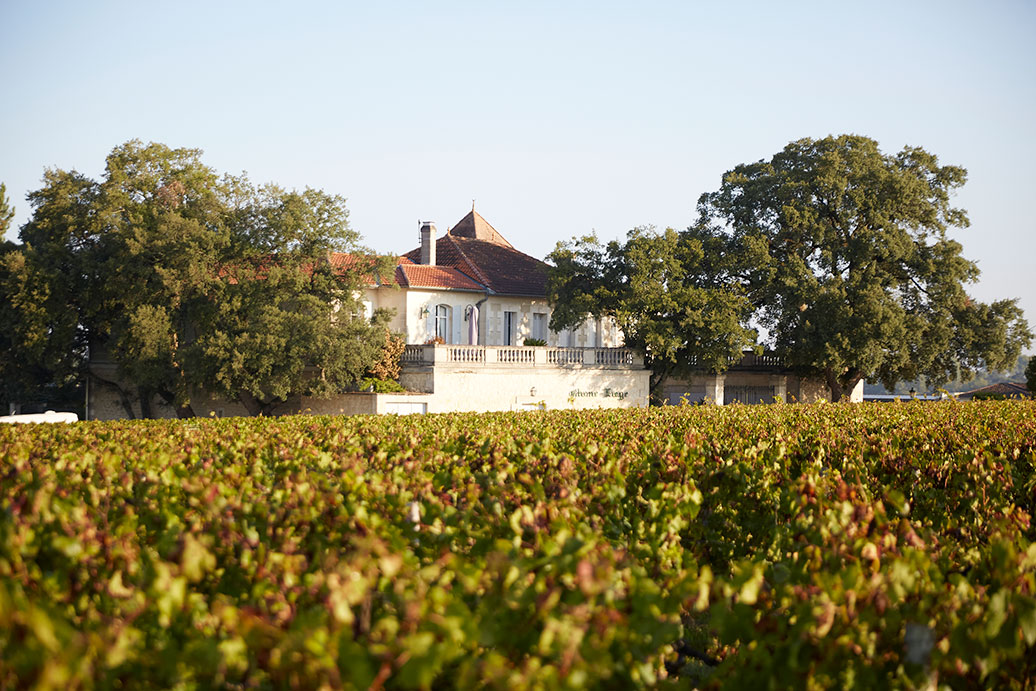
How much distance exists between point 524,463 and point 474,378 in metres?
31.6

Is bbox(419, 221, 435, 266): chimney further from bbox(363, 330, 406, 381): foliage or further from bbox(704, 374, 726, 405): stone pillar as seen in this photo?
bbox(704, 374, 726, 405): stone pillar

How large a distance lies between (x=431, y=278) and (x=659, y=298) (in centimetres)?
1135

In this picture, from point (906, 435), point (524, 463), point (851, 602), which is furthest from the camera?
point (906, 435)

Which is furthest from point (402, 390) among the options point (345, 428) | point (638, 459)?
point (638, 459)

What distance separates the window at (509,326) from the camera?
1816 inches

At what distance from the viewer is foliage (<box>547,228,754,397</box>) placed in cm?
4009

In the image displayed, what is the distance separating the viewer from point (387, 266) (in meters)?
40.2

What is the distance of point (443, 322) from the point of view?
4409 centimetres

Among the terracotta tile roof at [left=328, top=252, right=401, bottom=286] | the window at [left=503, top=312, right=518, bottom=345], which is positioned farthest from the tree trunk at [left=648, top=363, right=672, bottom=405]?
the terracotta tile roof at [left=328, top=252, right=401, bottom=286]

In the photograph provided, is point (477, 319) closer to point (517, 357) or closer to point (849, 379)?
point (517, 357)

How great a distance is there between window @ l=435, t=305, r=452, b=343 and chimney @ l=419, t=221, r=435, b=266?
4373mm

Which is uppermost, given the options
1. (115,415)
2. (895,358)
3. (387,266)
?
(387,266)

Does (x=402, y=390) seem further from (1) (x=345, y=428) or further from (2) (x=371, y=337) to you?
(1) (x=345, y=428)

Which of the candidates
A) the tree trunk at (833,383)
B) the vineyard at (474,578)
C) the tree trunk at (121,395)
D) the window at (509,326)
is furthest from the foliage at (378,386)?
the vineyard at (474,578)
